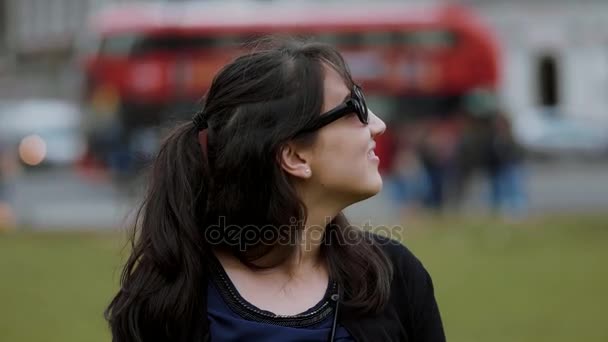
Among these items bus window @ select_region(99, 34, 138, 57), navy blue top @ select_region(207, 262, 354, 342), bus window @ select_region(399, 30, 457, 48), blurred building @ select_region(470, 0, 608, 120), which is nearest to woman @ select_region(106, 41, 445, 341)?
navy blue top @ select_region(207, 262, 354, 342)

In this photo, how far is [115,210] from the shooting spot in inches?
778

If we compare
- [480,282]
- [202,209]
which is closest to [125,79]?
[480,282]

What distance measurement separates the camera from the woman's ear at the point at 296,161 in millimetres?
2832

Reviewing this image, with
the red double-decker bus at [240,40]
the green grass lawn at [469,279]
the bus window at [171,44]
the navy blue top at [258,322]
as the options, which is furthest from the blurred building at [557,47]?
the navy blue top at [258,322]

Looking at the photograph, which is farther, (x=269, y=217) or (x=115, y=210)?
(x=115, y=210)

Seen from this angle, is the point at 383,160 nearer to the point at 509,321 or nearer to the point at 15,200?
the point at 15,200

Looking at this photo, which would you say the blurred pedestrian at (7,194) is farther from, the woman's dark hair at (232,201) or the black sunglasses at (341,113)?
the black sunglasses at (341,113)

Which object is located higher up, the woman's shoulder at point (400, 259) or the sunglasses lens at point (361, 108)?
the sunglasses lens at point (361, 108)

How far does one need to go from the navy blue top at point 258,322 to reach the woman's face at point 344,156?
28cm

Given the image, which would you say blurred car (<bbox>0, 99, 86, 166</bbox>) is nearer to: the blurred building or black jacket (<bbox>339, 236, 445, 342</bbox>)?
Answer: the blurred building

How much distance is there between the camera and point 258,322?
2.70 m

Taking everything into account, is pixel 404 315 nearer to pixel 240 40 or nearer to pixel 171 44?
pixel 240 40

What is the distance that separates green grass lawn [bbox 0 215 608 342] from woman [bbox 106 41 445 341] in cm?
287

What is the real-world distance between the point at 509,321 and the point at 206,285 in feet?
19.8
